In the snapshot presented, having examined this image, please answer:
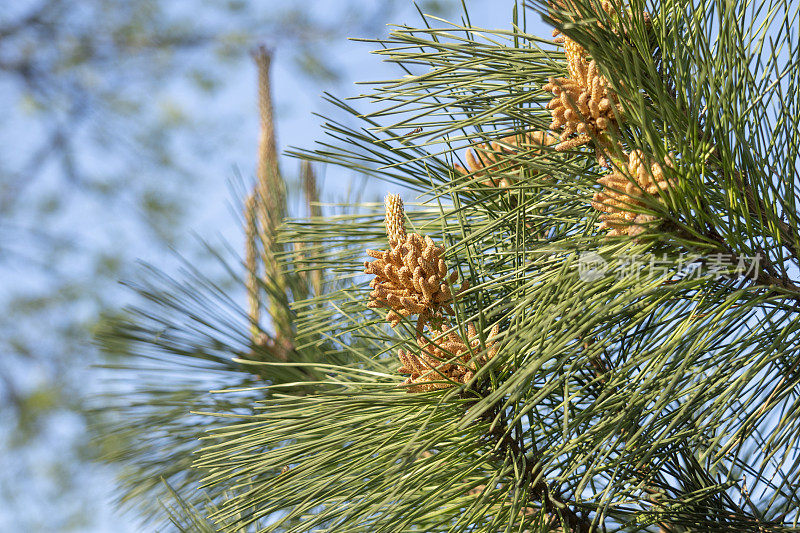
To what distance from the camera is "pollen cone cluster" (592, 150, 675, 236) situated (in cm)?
28

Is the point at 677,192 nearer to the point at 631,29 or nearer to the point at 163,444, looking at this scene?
the point at 631,29

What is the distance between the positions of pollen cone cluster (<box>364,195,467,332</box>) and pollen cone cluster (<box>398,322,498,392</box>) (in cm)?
1

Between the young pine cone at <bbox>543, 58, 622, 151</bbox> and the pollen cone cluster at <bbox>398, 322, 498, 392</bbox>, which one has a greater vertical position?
the young pine cone at <bbox>543, 58, 622, 151</bbox>

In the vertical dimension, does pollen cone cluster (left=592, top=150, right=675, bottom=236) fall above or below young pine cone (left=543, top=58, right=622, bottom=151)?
below

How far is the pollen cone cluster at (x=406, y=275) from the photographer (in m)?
0.32

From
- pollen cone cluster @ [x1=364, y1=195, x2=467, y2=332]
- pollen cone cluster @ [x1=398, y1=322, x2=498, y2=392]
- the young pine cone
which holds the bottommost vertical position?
pollen cone cluster @ [x1=398, y1=322, x2=498, y2=392]

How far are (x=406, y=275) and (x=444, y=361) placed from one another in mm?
42

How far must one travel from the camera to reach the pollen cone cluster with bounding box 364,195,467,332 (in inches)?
12.5

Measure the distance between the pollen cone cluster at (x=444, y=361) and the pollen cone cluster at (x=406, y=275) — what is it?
0.01 metres

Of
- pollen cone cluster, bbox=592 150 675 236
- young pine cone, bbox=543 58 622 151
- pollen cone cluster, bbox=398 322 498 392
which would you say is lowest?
pollen cone cluster, bbox=398 322 498 392

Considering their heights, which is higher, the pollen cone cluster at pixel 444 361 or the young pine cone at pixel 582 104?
the young pine cone at pixel 582 104

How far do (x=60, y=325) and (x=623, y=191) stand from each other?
2491mm

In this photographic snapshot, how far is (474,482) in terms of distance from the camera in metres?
0.35

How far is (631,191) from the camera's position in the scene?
0.94 ft
